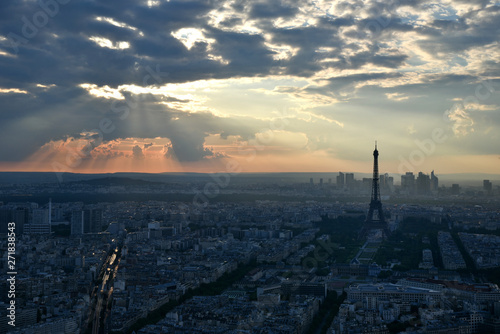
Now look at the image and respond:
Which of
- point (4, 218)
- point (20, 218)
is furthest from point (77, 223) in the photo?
point (4, 218)

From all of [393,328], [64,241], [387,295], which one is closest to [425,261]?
[387,295]

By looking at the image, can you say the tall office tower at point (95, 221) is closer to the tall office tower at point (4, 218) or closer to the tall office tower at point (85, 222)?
the tall office tower at point (85, 222)

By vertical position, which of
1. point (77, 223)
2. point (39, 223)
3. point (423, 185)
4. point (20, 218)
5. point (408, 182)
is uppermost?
point (408, 182)

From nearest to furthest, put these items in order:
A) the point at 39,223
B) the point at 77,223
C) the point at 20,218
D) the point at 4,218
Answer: the point at 77,223, the point at 4,218, the point at 20,218, the point at 39,223

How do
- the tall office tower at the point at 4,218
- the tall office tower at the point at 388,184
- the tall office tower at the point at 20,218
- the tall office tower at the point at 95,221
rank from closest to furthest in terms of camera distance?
the tall office tower at the point at 4,218 < the tall office tower at the point at 95,221 < the tall office tower at the point at 20,218 < the tall office tower at the point at 388,184

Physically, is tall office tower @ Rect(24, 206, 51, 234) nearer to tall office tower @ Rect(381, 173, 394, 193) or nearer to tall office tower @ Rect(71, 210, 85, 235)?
tall office tower @ Rect(71, 210, 85, 235)

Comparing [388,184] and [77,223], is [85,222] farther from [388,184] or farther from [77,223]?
[388,184]

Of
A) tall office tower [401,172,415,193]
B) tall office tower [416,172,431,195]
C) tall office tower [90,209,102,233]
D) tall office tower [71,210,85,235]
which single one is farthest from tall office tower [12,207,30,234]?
tall office tower [416,172,431,195]

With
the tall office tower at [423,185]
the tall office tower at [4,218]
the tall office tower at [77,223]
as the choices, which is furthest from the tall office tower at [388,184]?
the tall office tower at [4,218]
